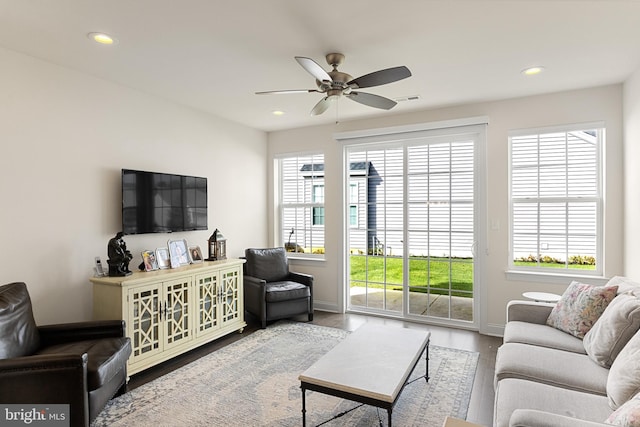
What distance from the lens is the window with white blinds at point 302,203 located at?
5.38 m

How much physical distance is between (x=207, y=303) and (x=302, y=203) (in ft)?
7.52

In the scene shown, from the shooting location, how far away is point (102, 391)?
90.9 inches

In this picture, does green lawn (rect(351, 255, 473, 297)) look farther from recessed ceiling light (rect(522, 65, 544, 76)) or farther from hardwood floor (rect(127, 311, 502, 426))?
recessed ceiling light (rect(522, 65, 544, 76))

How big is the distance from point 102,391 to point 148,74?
2.69 metres

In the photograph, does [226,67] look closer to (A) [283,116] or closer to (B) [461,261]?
(A) [283,116]

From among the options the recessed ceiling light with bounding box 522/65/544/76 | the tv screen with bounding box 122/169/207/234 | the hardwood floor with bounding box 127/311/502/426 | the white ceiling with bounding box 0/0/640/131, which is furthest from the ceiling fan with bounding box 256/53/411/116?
the hardwood floor with bounding box 127/311/502/426

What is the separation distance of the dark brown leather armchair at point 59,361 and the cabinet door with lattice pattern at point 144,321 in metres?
0.31

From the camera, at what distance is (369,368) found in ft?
7.49

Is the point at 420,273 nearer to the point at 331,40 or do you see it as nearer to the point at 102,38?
the point at 331,40

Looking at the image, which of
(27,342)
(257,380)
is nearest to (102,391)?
(27,342)

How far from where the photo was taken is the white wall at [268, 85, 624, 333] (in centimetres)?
359

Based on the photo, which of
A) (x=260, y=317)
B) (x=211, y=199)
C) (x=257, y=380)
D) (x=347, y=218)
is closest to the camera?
(x=257, y=380)

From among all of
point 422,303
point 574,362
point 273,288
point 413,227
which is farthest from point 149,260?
point 574,362

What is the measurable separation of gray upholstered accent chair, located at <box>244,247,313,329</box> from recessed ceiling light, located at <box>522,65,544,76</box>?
134 inches
